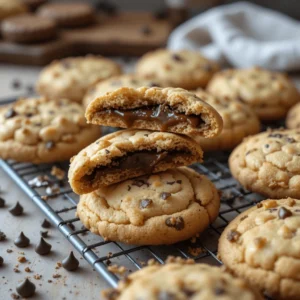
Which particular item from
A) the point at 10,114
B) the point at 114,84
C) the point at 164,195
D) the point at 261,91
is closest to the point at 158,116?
the point at 164,195

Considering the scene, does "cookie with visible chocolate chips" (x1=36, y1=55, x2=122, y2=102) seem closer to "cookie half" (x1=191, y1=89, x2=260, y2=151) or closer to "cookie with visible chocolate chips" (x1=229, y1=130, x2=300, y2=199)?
"cookie half" (x1=191, y1=89, x2=260, y2=151)

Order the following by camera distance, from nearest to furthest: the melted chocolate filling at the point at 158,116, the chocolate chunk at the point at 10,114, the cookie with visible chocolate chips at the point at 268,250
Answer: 1. the cookie with visible chocolate chips at the point at 268,250
2. the melted chocolate filling at the point at 158,116
3. the chocolate chunk at the point at 10,114

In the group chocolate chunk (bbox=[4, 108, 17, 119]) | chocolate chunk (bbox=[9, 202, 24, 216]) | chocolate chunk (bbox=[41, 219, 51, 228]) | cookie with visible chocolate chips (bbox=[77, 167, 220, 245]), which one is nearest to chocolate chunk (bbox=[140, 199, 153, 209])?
cookie with visible chocolate chips (bbox=[77, 167, 220, 245])

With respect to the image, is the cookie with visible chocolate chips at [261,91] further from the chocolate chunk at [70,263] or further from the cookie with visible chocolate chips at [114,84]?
the chocolate chunk at [70,263]

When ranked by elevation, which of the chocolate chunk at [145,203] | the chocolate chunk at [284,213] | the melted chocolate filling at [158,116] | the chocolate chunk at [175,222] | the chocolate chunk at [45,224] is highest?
the melted chocolate filling at [158,116]

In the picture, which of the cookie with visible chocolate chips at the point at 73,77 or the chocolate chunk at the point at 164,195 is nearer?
the chocolate chunk at the point at 164,195

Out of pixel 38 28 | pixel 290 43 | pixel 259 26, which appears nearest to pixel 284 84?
pixel 290 43

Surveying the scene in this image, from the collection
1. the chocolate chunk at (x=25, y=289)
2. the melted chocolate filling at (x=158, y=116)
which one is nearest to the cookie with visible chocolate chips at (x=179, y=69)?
the melted chocolate filling at (x=158, y=116)
